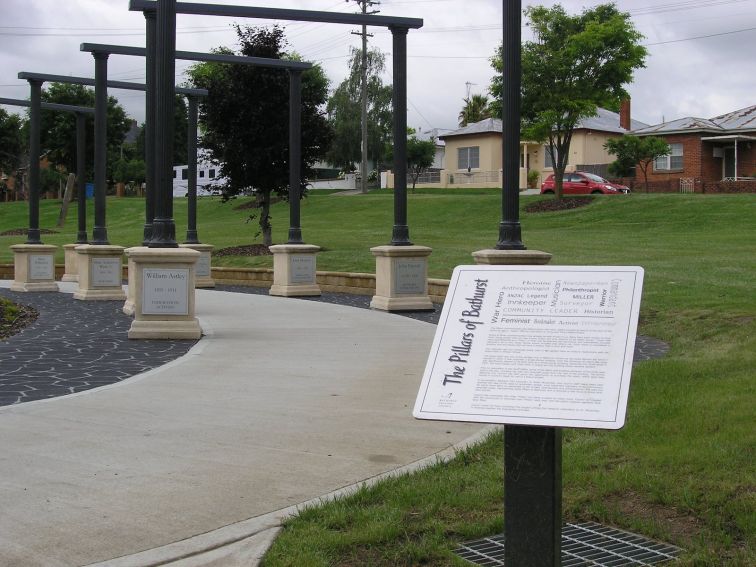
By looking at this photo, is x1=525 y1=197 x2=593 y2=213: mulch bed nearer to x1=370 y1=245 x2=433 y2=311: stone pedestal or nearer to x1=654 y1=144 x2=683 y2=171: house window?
x1=654 y1=144 x2=683 y2=171: house window

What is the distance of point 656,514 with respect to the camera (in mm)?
4949

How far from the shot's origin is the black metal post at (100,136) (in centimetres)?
1881

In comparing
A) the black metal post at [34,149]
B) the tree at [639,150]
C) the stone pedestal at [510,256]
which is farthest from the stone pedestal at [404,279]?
the tree at [639,150]

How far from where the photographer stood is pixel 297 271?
19797 mm

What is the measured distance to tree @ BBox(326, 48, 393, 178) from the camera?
7000 centimetres

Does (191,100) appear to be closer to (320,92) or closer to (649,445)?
(320,92)

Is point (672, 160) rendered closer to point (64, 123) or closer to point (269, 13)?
point (64, 123)

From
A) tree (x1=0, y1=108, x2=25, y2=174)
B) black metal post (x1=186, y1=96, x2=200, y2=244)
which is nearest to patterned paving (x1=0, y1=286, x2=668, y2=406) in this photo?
black metal post (x1=186, y1=96, x2=200, y2=244)

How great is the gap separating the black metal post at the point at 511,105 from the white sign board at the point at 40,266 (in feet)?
44.3

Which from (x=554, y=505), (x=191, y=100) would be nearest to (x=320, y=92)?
(x=191, y=100)

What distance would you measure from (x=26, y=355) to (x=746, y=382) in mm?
7369

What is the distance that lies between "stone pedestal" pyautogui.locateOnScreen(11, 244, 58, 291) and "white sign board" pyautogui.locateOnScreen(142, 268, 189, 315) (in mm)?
10458

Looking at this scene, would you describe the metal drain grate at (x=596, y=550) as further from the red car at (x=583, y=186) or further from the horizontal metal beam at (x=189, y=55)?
the red car at (x=583, y=186)

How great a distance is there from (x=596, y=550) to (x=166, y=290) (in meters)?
9.09
